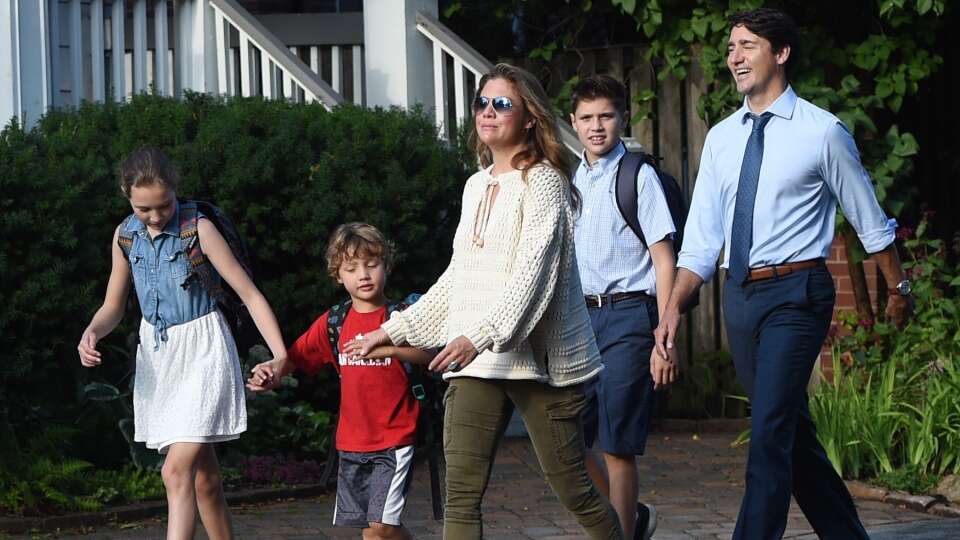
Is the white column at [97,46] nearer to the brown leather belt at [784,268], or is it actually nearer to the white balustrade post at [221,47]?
the white balustrade post at [221,47]

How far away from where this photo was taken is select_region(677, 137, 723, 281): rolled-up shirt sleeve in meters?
5.93

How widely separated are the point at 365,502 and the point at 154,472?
229 cm


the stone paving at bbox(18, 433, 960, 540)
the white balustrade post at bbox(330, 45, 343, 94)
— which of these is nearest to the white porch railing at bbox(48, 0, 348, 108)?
the white balustrade post at bbox(330, 45, 343, 94)

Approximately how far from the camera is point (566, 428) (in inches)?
207

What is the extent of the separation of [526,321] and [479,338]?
188 mm

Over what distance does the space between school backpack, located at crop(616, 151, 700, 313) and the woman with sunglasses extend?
1.02 metres

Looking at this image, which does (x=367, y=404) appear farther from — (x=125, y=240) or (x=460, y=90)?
(x=460, y=90)

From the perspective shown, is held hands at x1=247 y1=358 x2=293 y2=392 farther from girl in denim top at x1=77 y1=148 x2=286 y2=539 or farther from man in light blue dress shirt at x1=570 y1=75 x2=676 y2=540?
man in light blue dress shirt at x1=570 y1=75 x2=676 y2=540

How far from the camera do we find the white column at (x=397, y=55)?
1046cm

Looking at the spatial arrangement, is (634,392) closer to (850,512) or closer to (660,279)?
(660,279)

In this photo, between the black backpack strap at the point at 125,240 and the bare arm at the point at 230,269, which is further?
the black backpack strap at the point at 125,240

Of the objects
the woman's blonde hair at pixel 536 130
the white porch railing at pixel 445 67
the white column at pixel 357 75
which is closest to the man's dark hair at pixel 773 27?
the woman's blonde hair at pixel 536 130

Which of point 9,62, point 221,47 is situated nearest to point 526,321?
point 9,62

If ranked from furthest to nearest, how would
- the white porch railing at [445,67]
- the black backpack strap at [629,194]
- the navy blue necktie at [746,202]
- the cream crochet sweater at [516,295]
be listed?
the white porch railing at [445,67] < the black backpack strap at [629,194] < the navy blue necktie at [746,202] < the cream crochet sweater at [516,295]
